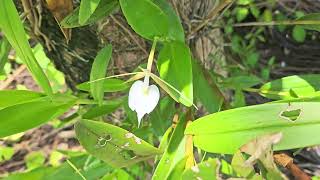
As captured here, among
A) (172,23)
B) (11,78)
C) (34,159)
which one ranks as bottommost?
(34,159)

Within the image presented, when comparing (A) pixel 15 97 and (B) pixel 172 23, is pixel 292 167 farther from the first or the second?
(A) pixel 15 97

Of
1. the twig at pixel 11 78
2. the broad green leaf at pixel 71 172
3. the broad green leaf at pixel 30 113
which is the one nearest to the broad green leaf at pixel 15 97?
the broad green leaf at pixel 30 113

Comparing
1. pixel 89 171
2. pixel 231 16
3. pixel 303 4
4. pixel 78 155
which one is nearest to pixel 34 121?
pixel 89 171

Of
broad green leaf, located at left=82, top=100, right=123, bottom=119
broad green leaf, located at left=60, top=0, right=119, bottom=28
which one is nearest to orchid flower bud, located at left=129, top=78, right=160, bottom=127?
broad green leaf, located at left=60, top=0, right=119, bottom=28

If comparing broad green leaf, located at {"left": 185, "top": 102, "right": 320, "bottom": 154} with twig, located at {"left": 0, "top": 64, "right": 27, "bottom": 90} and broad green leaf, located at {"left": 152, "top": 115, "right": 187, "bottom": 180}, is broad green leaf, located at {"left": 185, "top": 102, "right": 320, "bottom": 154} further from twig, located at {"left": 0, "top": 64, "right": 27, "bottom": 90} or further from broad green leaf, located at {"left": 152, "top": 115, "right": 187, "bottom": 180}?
twig, located at {"left": 0, "top": 64, "right": 27, "bottom": 90}

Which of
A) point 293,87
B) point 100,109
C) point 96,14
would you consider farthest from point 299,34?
point 96,14

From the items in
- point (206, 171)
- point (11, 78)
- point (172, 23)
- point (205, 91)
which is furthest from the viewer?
point (11, 78)

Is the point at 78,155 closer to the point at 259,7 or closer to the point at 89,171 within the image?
the point at 89,171
